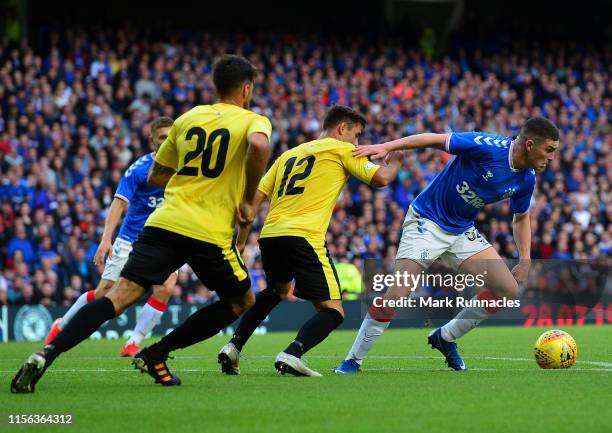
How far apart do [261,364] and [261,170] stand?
144 inches

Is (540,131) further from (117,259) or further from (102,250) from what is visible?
(117,259)

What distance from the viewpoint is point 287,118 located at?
23.8m

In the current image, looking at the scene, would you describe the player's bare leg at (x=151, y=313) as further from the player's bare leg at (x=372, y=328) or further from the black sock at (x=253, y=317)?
the player's bare leg at (x=372, y=328)

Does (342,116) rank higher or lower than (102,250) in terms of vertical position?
higher

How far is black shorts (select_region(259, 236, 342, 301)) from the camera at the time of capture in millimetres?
8578

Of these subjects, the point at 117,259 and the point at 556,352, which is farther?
the point at 117,259

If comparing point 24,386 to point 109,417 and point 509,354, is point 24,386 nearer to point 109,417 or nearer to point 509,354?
point 109,417

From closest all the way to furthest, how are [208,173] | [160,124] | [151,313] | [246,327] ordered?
[208,173] → [246,327] → [160,124] → [151,313]

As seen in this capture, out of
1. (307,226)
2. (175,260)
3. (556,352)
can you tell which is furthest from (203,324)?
(556,352)

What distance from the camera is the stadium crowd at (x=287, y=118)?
1931 cm

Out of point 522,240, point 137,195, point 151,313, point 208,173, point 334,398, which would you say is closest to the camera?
point 334,398

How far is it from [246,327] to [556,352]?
8.56 feet

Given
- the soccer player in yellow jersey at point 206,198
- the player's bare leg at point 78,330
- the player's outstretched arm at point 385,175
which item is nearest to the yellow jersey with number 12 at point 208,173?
the soccer player in yellow jersey at point 206,198

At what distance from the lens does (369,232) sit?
860 inches
